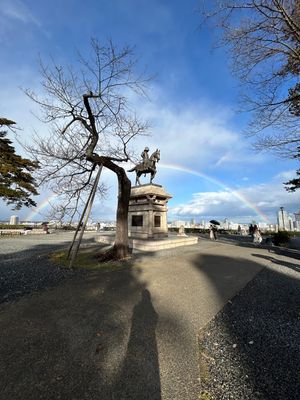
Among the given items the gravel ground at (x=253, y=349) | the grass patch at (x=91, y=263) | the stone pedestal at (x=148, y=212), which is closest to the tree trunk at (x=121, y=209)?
the grass patch at (x=91, y=263)

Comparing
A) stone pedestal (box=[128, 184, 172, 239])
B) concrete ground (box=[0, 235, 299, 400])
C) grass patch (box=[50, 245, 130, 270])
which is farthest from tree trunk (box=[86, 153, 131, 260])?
stone pedestal (box=[128, 184, 172, 239])

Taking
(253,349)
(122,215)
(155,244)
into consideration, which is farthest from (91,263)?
(253,349)

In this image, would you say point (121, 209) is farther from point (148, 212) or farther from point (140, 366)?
point (140, 366)

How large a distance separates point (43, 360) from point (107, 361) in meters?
0.86

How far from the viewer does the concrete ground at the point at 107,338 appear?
2500 millimetres

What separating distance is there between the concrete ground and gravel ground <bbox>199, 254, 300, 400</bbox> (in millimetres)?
218

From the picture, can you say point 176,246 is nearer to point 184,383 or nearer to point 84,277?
point 84,277

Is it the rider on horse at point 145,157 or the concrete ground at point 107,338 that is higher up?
the rider on horse at point 145,157

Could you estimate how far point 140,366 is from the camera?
2875 mm

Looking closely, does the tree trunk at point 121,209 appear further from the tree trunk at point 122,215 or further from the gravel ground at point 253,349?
the gravel ground at point 253,349

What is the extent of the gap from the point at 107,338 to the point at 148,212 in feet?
38.2

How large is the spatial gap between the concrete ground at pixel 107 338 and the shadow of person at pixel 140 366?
0.01 m

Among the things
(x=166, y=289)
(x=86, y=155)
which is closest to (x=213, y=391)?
(x=166, y=289)

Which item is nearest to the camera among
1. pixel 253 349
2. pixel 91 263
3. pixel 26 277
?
pixel 253 349
